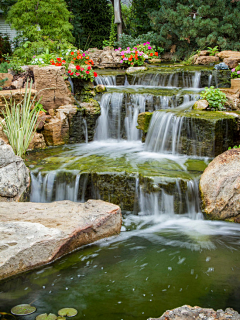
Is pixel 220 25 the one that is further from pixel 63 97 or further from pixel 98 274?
pixel 98 274

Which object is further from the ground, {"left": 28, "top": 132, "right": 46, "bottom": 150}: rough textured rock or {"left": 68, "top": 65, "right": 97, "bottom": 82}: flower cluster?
{"left": 68, "top": 65, "right": 97, "bottom": 82}: flower cluster

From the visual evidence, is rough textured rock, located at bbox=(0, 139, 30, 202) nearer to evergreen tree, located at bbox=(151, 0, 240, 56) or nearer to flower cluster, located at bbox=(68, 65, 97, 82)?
flower cluster, located at bbox=(68, 65, 97, 82)

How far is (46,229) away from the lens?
3648 millimetres

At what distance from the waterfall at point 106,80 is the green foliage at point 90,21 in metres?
7.73

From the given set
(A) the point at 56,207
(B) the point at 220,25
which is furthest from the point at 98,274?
(B) the point at 220,25

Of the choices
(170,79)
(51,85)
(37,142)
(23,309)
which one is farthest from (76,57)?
(23,309)

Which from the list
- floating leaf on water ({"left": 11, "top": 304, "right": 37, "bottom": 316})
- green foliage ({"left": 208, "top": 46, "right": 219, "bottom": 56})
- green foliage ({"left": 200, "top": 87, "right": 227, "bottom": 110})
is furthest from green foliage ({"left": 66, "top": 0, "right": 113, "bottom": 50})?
floating leaf on water ({"left": 11, "top": 304, "right": 37, "bottom": 316})

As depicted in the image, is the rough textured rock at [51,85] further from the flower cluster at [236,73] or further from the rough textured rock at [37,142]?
the flower cluster at [236,73]

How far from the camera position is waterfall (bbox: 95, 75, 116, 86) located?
31.2ft

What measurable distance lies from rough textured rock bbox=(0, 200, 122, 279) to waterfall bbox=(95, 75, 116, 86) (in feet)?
19.0

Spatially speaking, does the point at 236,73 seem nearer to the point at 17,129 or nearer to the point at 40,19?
the point at 17,129

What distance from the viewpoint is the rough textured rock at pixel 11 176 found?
15.8 ft

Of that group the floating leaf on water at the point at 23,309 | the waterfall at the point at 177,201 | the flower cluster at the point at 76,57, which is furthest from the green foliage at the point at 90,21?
the floating leaf on water at the point at 23,309

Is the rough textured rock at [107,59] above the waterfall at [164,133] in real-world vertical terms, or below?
above
